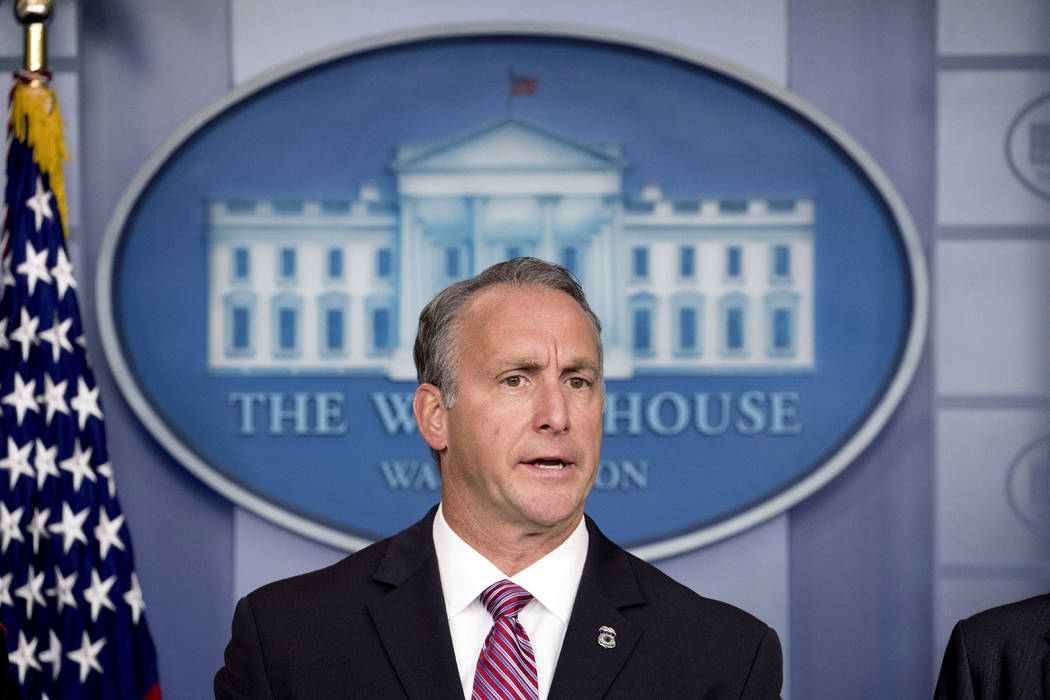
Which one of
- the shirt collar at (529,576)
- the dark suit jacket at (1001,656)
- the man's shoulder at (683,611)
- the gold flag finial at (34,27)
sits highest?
the gold flag finial at (34,27)

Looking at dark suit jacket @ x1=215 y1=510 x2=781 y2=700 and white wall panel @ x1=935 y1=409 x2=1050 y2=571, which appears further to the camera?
white wall panel @ x1=935 y1=409 x2=1050 y2=571

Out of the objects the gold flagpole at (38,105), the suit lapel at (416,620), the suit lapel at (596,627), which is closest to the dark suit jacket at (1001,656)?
the suit lapel at (596,627)

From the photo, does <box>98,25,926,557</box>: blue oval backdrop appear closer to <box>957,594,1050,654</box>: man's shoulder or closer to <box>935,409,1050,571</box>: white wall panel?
<box>935,409,1050,571</box>: white wall panel

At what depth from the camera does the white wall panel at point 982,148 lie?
3.02m

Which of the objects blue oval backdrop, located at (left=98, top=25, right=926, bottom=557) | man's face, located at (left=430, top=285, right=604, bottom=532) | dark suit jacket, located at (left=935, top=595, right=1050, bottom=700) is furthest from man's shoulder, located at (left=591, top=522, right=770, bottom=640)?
blue oval backdrop, located at (left=98, top=25, right=926, bottom=557)

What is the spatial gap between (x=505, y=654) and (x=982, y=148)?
6.86ft

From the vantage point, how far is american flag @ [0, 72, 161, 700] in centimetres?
275

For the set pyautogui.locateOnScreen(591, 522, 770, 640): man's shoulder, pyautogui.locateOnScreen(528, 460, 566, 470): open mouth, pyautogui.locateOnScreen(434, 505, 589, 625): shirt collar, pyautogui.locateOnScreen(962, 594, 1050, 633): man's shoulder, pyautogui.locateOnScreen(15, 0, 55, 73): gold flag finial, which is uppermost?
pyautogui.locateOnScreen(15, 0, 55, 73): gold flag finial

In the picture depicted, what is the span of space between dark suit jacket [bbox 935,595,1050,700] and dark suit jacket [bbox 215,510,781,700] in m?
0.41

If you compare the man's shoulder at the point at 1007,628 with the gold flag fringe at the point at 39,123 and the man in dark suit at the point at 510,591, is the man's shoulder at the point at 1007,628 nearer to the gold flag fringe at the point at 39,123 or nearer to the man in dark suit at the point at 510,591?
the man in dark suit at the point at 510,591

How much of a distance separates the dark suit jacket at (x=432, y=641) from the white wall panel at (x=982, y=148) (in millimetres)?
1674

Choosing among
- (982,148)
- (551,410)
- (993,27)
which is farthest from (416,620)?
(993,27)

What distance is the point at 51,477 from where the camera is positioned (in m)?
2.79

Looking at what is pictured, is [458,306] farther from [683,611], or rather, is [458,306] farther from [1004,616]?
[1004,616]
